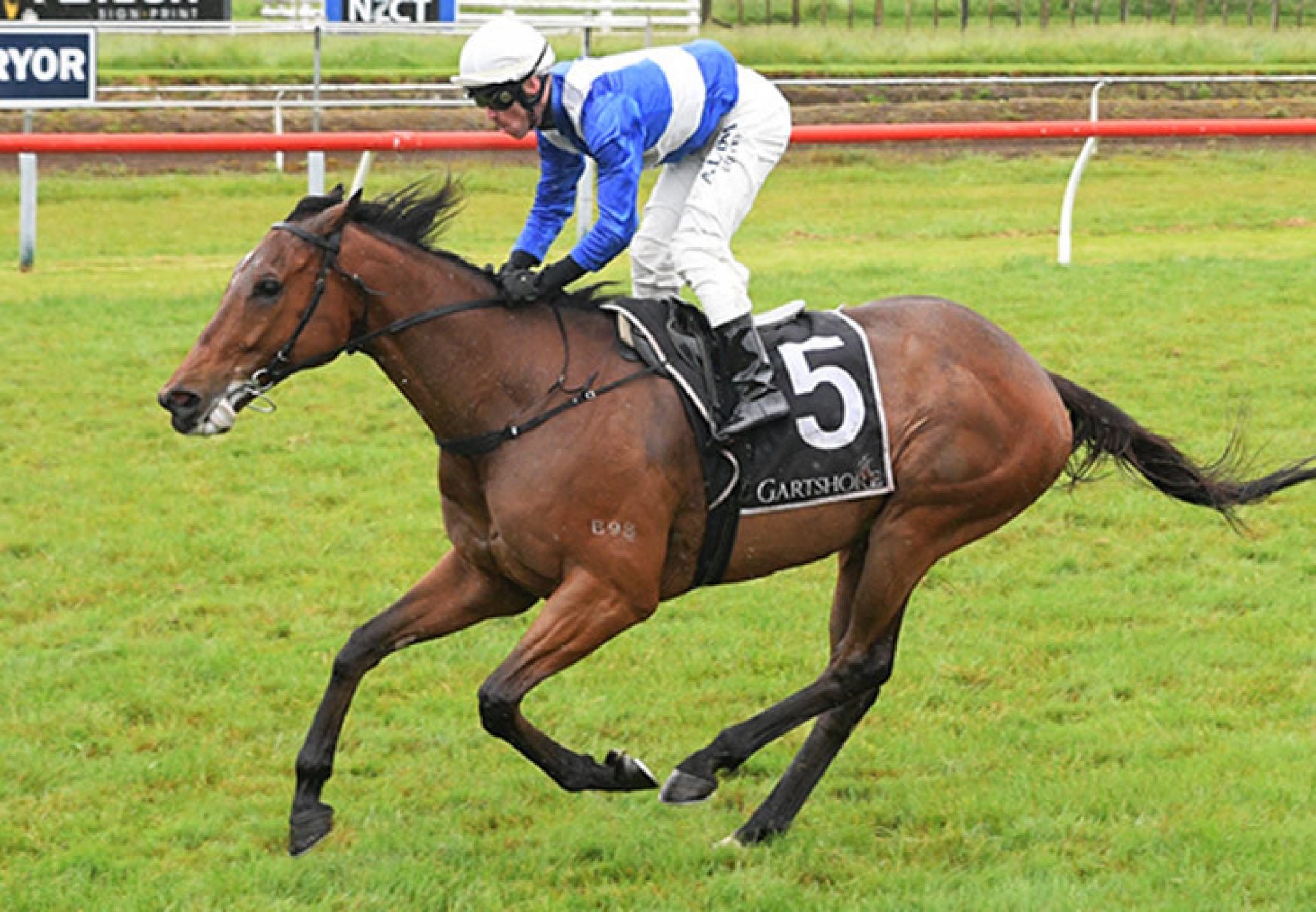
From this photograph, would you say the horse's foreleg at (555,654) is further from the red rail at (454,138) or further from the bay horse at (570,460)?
the red rail at (454,138)

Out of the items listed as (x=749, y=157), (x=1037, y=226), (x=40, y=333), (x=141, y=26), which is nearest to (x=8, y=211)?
(x=141, y=26)

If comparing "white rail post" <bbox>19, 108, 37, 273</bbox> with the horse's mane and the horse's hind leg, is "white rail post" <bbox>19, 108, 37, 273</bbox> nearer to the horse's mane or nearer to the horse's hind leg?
the horse's mane

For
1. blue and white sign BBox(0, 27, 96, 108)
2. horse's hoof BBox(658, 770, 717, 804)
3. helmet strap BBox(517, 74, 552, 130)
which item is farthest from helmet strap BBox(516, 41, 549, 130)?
blue and white sign BBox(0, 27, 96, 108)

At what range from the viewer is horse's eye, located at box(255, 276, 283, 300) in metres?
4.36

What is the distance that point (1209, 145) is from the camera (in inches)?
826

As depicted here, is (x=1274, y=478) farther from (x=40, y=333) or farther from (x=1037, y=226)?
(x=1037, y=226)

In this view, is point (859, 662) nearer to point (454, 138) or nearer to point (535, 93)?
point (535, 93)

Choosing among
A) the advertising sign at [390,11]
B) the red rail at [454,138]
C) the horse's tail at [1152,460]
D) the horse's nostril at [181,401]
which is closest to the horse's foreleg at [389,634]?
the horse's nostril at [181,401]

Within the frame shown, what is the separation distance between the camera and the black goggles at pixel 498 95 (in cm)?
456

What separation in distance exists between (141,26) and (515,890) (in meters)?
11.3

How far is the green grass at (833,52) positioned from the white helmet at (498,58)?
724 inches

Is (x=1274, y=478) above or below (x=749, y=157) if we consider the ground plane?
below

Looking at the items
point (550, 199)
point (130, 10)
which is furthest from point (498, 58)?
point (130, 10)

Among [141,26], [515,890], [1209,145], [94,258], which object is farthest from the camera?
[1209,145]
